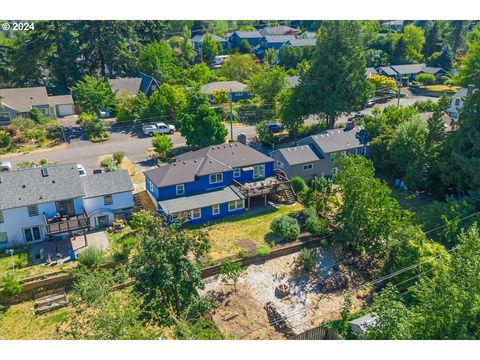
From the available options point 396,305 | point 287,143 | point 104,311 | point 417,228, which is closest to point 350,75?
point 287,143

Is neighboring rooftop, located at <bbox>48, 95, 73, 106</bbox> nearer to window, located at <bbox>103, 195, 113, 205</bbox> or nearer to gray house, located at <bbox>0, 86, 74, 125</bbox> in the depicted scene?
gray house, located at <bbox>0, 86, 74, 125</bbox>

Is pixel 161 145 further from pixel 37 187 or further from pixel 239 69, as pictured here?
pixel 239 69

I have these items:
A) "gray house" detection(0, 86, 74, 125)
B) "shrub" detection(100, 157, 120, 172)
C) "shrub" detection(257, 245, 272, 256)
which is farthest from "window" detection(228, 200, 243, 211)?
"gray house" detection(0, 86, 74, 125)

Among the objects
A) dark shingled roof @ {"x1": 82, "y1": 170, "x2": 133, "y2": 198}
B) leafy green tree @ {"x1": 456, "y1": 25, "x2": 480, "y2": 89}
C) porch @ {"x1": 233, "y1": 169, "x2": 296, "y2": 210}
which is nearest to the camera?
dark shingled roof @ {"x1": 82, "y1": 170, "x2": 133, "y2": 198}

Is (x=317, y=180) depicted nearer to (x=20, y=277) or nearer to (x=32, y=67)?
(x=20, y=277)

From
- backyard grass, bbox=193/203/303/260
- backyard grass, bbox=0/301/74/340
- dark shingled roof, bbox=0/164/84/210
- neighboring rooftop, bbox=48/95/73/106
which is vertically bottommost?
backyard grass, bbox=0/301/74/340

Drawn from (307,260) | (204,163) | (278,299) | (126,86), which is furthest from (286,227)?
(126,86)
